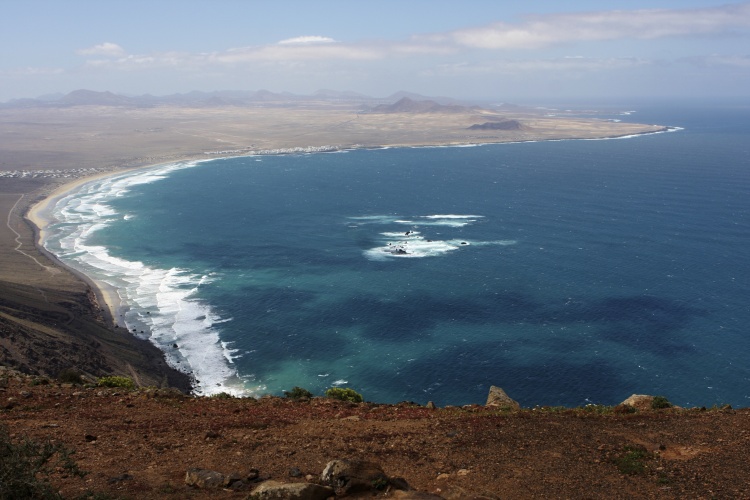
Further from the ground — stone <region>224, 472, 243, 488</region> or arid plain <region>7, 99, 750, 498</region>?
stone <region>224, 472, 243, 488</region>

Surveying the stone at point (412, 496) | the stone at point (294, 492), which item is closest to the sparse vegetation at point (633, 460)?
the stone at point (412, 496)

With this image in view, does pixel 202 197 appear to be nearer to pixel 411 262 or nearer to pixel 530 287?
pixel 411 262

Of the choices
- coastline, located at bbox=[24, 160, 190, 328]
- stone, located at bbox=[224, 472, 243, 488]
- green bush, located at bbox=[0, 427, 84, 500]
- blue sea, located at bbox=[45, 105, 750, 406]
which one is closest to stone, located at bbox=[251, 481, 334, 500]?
stone, located at bbox=[224, 472, 243, 488]

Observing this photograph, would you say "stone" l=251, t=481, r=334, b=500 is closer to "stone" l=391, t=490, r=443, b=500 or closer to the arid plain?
the arid plain

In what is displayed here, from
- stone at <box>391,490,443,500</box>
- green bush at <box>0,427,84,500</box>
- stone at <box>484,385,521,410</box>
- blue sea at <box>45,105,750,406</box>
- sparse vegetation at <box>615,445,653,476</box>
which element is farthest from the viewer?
blue sea at <box>45,105,750,406</box>

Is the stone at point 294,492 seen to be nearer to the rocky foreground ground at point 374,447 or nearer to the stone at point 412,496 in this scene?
the rocky foreground ground at point 374,447
